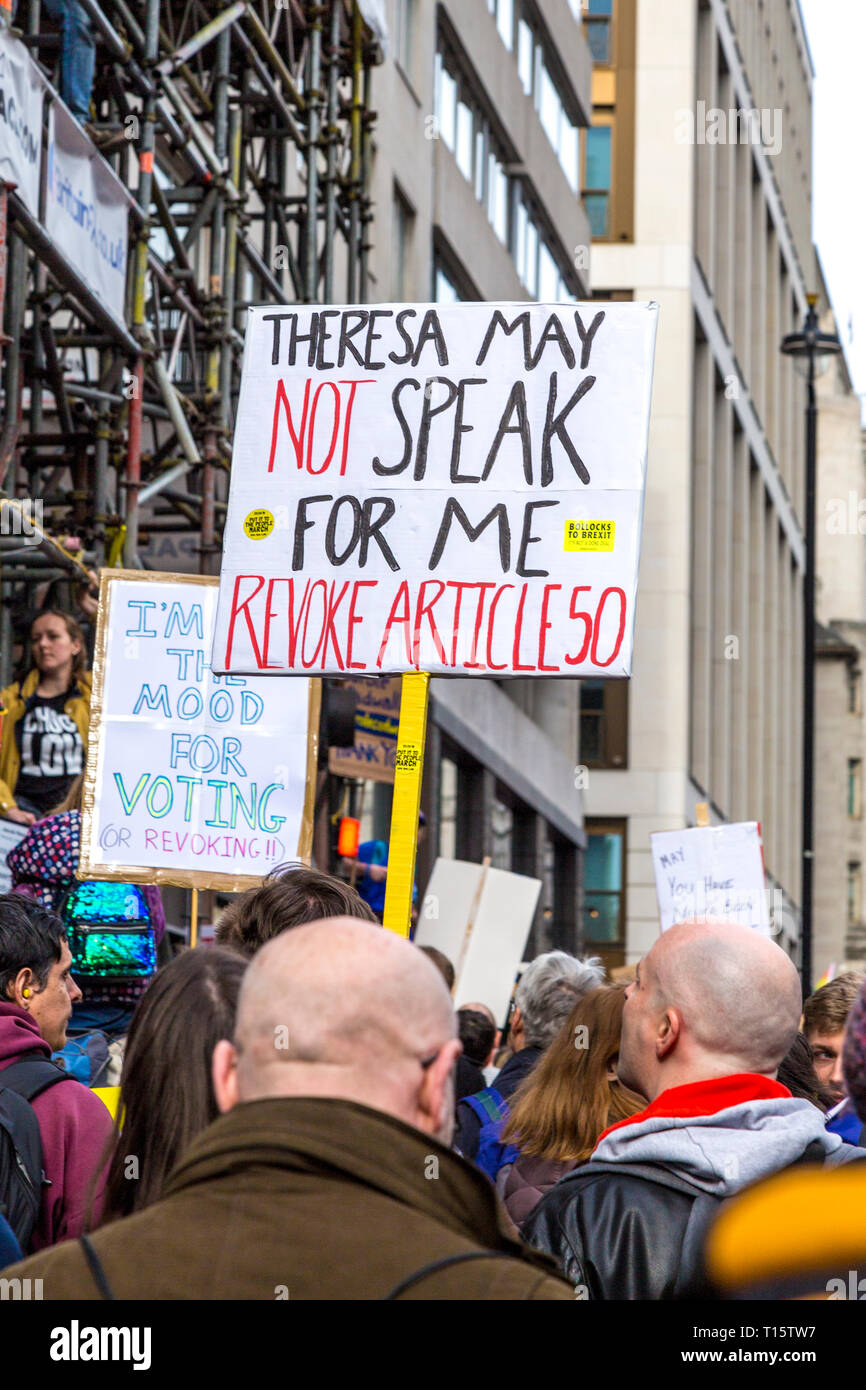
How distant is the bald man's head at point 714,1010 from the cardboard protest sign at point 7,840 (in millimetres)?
5082

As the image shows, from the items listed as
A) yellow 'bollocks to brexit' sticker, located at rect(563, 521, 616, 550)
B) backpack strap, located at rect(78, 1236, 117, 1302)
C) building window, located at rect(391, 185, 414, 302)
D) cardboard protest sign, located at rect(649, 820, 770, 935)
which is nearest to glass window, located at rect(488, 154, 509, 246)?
building window, located at rect(391, 185, 414, 302)

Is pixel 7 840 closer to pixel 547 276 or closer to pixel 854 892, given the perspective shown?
pixel 547 276

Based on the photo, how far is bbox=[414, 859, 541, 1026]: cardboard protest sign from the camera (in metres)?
12.7

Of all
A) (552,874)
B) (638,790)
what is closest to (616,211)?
(638,790)

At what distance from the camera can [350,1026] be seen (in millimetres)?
2262

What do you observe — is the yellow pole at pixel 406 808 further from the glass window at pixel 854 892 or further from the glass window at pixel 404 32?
the glass window at pixel 854 892

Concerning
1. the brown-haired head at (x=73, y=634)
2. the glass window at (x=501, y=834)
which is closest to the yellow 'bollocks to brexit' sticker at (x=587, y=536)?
the brown-haired head at (x=73, y=634)

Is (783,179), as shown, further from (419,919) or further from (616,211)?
(419,919)

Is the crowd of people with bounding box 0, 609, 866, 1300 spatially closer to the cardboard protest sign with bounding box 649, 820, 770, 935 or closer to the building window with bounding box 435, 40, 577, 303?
the cardboard protest sign with bounding box 649, 820, 770, 935

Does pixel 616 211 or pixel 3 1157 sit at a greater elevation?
pixel 616 211

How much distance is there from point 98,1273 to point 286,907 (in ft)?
7.46

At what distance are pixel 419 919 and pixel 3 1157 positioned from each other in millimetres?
10434

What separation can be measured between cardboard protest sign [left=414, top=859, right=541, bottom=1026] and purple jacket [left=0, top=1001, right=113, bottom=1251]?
8359 millimetres
